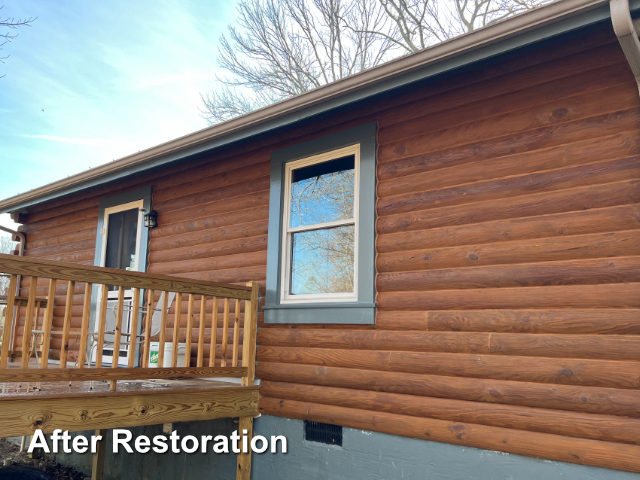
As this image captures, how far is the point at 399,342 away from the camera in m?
4.00

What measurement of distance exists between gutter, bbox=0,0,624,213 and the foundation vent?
2584 millimetres

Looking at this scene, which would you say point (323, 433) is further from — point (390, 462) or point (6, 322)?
point (6, 322)

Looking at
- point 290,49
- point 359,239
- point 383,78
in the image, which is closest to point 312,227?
point 359,239

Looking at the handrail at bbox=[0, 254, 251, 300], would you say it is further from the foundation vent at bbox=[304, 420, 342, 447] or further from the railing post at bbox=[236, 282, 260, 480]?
the foundation vent at bbox=[304, 420, 342, 447]

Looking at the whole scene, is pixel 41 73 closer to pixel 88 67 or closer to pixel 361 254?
pixel 88 67

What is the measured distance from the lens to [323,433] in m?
4.38

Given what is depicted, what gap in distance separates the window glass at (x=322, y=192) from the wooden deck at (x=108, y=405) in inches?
64.7

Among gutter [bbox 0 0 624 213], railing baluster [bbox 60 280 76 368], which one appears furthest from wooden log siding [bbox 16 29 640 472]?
railing baluster [bbox 60 280 76 368]

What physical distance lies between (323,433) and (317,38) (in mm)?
13284

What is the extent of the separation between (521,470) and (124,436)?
4784 millimetres

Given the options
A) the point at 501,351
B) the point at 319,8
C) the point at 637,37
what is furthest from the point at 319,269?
the point at 319,8

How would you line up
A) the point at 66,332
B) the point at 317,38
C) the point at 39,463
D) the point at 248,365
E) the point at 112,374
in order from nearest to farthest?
the point at 66,332 → the point at 112,374 → the point at 248,365 → the point at 39,463 → the point at 317,38

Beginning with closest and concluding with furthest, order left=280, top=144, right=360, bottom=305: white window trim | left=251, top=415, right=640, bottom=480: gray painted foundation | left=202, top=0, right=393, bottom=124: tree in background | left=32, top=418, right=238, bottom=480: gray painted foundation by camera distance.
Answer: left=251, top=415, right=640, bottom=480: gray painted foundation → left=280, top=144, right=360, bottom=305: white window trim → left=32, top=418, right=238, bottom=480: gray painted foundation → left=202, top=0, right=393, bottom=124: tree in background

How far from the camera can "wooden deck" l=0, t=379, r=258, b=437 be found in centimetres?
339
